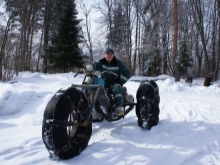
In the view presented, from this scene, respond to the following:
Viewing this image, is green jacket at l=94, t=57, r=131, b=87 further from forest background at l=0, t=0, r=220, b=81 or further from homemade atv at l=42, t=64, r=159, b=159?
forest background at l=0, t=0, r=220, b=81

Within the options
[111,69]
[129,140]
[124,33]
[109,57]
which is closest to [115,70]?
[111,69]

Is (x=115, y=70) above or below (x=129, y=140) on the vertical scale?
above

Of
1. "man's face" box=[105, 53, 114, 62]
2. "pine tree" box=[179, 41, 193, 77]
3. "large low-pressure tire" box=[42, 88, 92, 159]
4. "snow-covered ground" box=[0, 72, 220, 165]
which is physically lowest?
"snow-covered ground" box=[0, 72, 220, 165]

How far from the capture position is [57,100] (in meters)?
3.32

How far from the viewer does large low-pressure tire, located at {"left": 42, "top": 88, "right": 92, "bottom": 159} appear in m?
3.18

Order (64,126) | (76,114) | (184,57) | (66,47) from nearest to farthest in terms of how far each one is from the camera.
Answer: (64,126) → (76,114) → (66,47) → (184,57)

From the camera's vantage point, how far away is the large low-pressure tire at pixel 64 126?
318cm

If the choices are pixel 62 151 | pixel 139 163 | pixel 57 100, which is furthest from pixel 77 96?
pixel 139 163

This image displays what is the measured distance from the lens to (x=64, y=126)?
10.7 feet

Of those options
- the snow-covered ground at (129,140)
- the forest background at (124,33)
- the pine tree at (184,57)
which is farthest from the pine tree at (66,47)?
the snow-covered ground at (129,140)

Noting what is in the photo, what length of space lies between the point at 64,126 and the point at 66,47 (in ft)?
64.0

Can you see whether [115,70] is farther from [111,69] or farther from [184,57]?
[184,57]

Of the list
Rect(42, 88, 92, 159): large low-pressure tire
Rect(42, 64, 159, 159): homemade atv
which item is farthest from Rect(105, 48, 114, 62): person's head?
Rect(42, 88, 92, 159): large low-pressure tire

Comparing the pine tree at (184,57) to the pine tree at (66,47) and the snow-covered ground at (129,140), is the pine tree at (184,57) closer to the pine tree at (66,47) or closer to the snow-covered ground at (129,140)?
the pine tree at (66,47)
